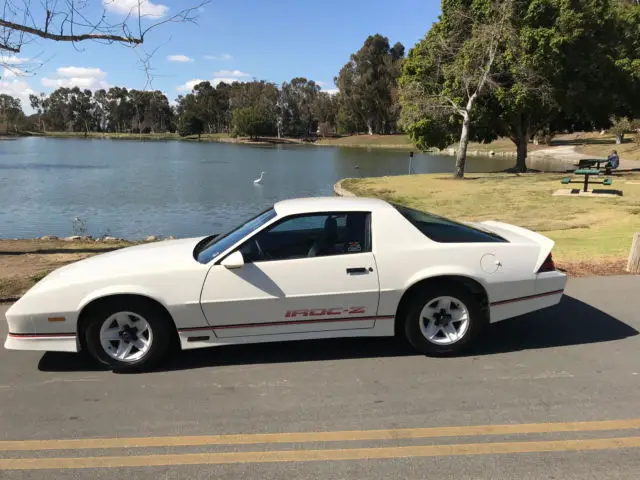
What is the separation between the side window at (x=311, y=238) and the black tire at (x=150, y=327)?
0.90 meters

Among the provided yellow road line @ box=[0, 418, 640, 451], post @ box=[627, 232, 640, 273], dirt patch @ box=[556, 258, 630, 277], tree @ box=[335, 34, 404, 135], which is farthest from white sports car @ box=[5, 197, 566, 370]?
tree @ box=[335, 34, 404, 135]

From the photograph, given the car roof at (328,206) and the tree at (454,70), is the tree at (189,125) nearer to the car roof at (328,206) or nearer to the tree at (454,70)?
the tree at (454,70)

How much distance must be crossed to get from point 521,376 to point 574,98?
33.1m

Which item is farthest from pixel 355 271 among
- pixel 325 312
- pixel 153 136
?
pixel 153 136

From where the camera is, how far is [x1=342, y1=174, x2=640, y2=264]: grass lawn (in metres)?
10.4

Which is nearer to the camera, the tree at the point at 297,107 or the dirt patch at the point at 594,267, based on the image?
the dirt patch at the point at 594,267

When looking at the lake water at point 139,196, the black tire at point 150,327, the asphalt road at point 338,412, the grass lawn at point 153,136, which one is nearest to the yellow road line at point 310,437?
the asphalt road at point 338,412

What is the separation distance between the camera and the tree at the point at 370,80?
363ft

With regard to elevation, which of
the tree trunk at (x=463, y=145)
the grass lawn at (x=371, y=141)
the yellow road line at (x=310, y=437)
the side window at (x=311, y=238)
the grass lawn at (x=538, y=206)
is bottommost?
the yellow road line at (x=310, y=437)

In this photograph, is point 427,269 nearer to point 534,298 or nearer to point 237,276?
point 534,298

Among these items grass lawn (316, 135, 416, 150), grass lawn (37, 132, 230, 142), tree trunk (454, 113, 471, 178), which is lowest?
tree trunk (454, 113, 471, 178)

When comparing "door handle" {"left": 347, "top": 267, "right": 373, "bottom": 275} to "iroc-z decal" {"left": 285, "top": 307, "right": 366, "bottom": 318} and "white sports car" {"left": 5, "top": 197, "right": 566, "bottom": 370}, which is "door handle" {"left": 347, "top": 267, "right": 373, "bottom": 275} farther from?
"iroc-z decal" {"left": 285, "top": 307, "right": 366, "bottom": 318}

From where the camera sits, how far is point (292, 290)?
4.58 meters

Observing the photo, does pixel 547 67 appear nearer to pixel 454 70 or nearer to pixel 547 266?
pixel 454 70
